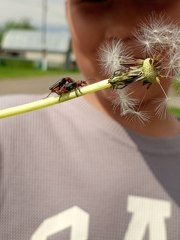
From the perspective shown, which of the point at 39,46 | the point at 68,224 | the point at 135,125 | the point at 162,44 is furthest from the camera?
the point at 39,46

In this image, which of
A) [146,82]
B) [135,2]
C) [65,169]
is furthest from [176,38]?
[65,169]

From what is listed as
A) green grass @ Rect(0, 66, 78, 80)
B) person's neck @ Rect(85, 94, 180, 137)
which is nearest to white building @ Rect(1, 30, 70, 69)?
green grass @ Rect(0, 66, 78, 80)

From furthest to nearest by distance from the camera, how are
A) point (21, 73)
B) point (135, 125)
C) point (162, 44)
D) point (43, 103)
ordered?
point (21, 73), point (135, 125), point (162, 44), point (43, 103)

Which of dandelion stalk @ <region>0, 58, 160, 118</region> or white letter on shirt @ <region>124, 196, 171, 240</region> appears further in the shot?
white letter on shirt @ <region>124, 196, 171, 240</region>

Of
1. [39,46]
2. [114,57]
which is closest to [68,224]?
[114,57]

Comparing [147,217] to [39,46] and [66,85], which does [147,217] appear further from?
[39,46]

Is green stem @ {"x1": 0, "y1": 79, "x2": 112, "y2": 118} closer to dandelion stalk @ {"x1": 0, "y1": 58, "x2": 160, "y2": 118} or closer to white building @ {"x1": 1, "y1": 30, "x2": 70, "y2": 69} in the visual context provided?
dandelion stalk @ {"x1": 0, "y1": 58, "x2": 160, "y2": 118}

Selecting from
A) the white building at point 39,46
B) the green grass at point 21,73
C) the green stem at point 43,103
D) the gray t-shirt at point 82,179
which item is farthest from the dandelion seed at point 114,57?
the white building at point 39,46

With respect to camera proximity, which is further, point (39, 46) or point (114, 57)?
point (39, 46)
